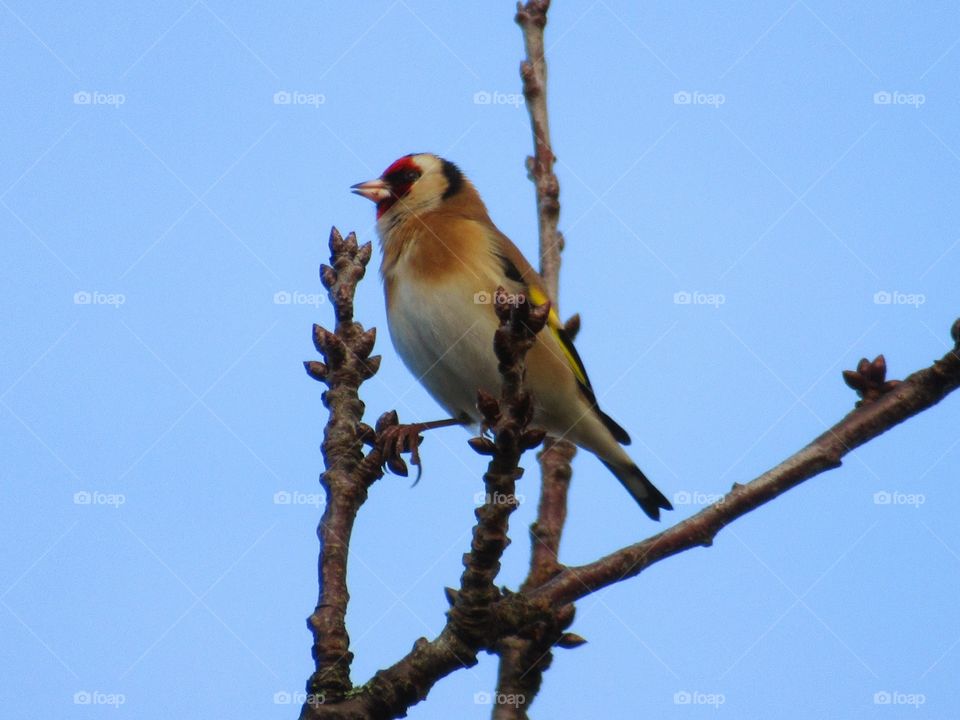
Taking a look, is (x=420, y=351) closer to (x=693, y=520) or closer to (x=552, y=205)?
(x=552, y=205)

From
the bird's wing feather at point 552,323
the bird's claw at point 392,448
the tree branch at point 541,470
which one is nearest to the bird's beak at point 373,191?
the bird's wing feather at point 552,323

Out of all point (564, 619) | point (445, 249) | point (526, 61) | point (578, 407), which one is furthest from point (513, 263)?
point (564, 619)

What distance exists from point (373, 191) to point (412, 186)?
0.27 metres

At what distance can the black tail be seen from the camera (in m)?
6.03

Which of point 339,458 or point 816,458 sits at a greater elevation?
point 339,458

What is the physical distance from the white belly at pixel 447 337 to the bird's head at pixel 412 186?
896mm

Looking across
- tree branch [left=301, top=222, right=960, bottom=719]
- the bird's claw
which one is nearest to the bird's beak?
the bird's claw

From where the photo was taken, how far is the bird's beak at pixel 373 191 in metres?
6.63

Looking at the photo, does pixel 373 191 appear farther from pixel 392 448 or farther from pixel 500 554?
pixel 500 554

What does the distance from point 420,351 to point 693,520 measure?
9.41ft

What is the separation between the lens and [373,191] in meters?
6.63

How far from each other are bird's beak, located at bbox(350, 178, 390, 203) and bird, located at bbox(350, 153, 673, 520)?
263 millimetres

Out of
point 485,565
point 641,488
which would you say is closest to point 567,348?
point 641,488

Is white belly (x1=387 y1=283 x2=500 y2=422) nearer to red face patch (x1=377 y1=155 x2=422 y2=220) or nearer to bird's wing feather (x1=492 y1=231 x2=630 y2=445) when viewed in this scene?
bird's wing feather (x1=492 y1=231 x2=630 y2=445)
